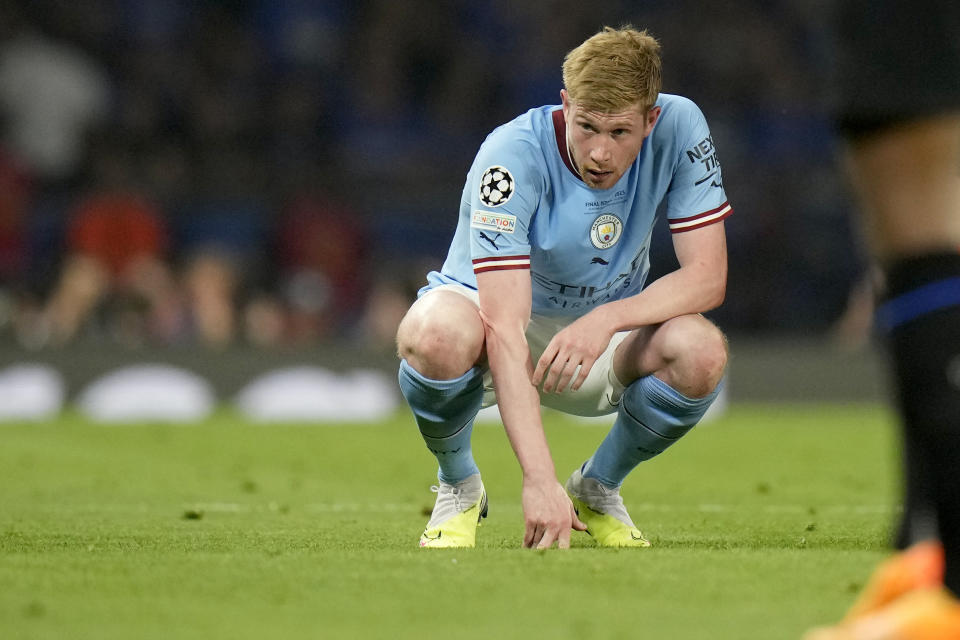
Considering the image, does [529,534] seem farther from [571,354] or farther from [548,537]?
[571,354]

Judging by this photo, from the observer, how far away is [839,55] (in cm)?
239

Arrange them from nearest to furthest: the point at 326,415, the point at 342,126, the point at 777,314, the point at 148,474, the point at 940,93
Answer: the point at 940,93
the point at 148,474
the point at 326,415
the point at 777,314
the point at 342,126

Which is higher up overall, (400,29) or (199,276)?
(400,29)

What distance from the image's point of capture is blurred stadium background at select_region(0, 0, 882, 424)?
12.2 meters

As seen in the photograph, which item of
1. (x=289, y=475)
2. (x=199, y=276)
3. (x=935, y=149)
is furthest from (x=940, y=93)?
(x=199, y=276)

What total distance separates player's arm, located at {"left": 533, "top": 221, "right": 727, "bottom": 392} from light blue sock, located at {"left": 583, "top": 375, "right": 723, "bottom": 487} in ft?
0.66

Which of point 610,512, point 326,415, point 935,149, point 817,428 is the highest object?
point 935,149

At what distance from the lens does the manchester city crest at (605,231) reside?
4.11m

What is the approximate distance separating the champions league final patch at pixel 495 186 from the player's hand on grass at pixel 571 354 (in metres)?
0.39

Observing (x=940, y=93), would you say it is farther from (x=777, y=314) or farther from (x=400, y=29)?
(x=400, y=29)

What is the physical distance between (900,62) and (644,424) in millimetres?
Answer: 1905

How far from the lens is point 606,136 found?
3.76 metres

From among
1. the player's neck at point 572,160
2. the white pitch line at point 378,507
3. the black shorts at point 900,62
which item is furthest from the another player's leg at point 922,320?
the white pitch line at point 378,507

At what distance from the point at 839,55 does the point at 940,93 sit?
18cm
